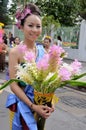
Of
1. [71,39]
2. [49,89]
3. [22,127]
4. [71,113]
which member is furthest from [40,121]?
[71,39]

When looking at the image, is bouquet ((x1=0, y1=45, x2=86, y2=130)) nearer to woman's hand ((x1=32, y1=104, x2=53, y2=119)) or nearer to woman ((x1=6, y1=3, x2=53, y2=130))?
woman's hand ((x1=32, y1=104, x2=53, y2=119))

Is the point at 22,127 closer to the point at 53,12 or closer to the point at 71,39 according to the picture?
the point at 71,39

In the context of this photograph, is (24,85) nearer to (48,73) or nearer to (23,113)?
(23,113)

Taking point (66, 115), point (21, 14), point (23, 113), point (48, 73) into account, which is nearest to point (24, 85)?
point (23, 113)

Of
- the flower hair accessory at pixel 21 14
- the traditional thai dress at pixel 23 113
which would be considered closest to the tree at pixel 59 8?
the flower hair accessory at pixel 21 14

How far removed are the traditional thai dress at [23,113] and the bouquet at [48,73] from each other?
22 centimetres

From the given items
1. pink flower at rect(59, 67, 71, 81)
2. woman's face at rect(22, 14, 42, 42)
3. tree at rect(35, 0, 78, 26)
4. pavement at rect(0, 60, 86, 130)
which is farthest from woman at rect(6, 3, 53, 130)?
tree at rect(35, 0, 78, 26)

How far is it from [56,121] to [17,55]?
10.6 feet

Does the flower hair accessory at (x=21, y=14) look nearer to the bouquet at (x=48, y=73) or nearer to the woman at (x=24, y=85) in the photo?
the woman at (x=24, y=85)

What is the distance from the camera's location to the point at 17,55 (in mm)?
2121

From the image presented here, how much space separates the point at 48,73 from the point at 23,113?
42 centimetres

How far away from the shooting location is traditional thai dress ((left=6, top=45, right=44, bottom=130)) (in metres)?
2.04

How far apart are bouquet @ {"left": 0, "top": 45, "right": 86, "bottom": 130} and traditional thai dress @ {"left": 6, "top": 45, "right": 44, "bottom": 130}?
216mm

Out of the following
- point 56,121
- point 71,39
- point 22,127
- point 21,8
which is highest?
point 21,8
